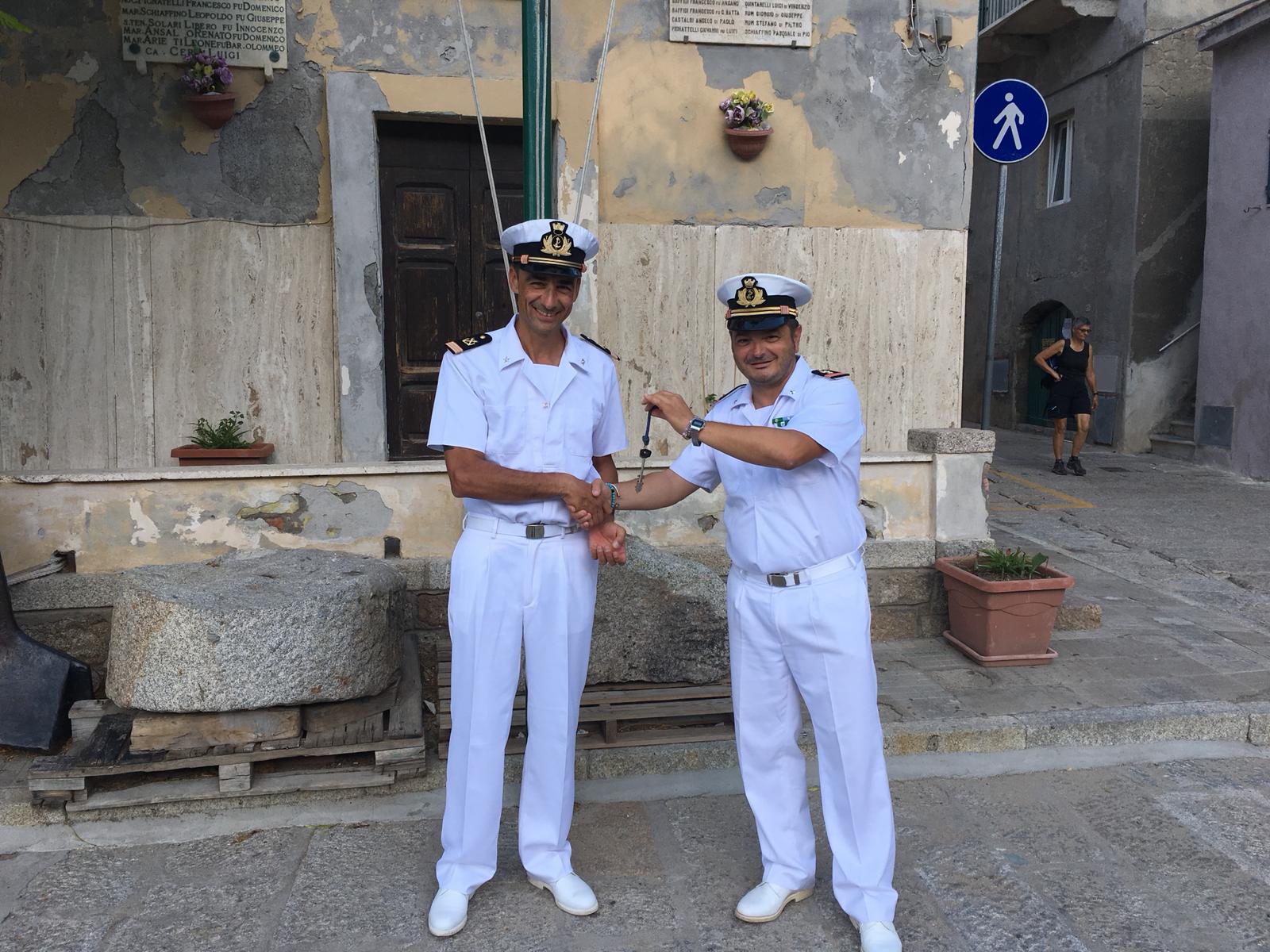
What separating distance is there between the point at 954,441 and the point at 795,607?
2960 mm

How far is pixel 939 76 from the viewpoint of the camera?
635 cm

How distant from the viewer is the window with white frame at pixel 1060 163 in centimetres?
1525

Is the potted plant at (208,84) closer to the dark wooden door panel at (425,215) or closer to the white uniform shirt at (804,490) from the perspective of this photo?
the dark wooden door panel at (425,215)

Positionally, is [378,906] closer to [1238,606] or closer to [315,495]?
[315,495]

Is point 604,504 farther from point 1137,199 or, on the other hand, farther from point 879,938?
point 1137,199

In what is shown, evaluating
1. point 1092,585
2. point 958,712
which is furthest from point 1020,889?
point 1092,585

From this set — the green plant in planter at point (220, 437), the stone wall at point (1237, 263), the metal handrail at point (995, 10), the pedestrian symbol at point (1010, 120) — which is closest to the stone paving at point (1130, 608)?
the stone wall at point (1237, 263)

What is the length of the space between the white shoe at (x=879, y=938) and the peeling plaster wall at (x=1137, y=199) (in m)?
12.4

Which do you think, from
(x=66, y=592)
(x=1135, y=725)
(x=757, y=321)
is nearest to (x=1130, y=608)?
(x=1135, y=725)

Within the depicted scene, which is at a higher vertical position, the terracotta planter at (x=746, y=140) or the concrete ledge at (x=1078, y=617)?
the terracotta planter at (x=746, y=140)

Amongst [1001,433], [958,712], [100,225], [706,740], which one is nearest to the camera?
[706,740]

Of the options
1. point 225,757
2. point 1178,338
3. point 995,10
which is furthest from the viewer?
point 995,10

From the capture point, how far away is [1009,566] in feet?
17.0

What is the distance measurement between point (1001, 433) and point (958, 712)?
12.5 m
